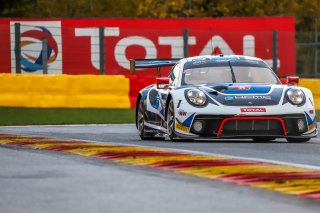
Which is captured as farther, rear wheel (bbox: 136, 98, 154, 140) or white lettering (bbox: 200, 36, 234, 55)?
white lettering (bbox: 200, 36, 234, 55)

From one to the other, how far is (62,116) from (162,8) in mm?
22253

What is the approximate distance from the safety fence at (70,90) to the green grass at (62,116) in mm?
142

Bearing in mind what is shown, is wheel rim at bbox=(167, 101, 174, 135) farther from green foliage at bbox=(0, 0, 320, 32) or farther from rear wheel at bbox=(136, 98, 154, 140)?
green foliage at bbox=(0, 0, 320, 32)

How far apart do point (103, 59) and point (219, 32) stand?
3.36 m

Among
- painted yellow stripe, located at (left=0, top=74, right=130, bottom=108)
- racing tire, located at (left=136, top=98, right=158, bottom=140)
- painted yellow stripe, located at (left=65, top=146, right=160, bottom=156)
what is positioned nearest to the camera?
painted yellow stripe, located at (left=65, top=146, right=160, bottom=156)

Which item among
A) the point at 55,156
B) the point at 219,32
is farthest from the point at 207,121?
the point at 219,32

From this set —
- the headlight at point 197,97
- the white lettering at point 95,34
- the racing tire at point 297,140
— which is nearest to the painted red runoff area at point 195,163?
the headlight at point 197,97

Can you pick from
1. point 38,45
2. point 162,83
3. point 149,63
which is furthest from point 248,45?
point 162,83

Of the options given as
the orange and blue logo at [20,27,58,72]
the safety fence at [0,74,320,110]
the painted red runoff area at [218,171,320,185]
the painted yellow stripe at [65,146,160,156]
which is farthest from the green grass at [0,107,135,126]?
the painted red runoff area at [218,171,320,185]

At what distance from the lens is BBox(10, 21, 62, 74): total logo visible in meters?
28.8

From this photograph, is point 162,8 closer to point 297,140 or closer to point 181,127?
point 297,140

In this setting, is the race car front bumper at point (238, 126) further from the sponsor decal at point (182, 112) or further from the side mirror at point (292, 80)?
the side mirror at point (292, 80)

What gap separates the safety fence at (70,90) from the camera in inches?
1038

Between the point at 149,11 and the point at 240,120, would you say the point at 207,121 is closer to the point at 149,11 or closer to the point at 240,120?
the point at 240,120
